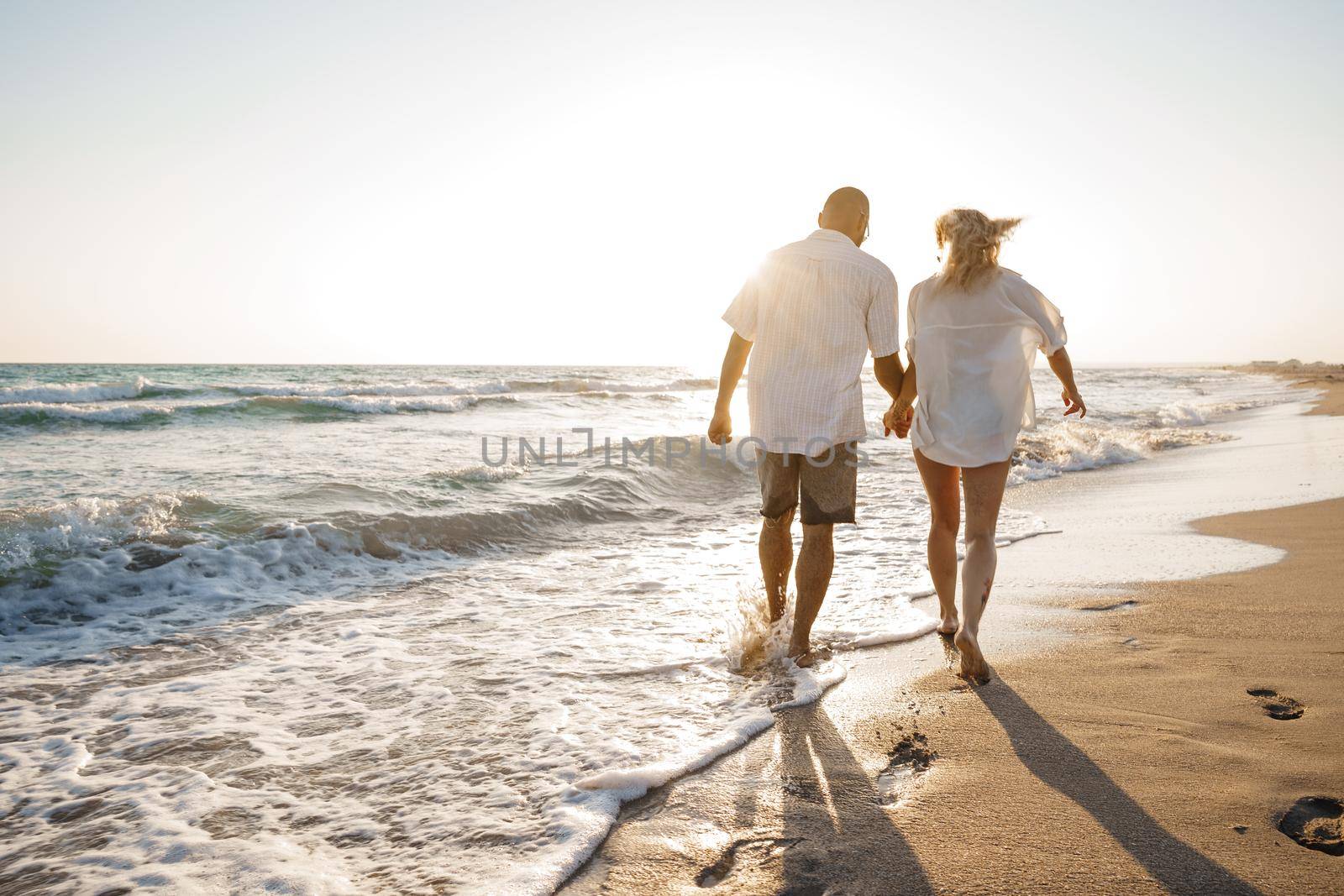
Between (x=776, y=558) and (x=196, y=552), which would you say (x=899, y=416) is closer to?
(x=776, y=558)

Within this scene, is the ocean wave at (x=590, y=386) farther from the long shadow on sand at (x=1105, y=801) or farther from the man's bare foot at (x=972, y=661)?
the long shadow on sand at (x=1105, y=801)

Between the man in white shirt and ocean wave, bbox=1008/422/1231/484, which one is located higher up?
the man in white shirt

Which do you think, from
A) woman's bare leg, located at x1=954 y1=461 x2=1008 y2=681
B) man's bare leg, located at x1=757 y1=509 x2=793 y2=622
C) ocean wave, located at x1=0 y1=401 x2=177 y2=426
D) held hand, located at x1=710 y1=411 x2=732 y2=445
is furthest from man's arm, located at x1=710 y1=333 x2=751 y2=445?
ocean wave, located at x1=0 y1=401 x2=177 y2=426

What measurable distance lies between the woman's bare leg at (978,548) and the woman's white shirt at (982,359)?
99 millimetres

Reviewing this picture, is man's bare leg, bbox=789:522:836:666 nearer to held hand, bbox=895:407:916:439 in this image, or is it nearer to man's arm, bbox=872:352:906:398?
held hand, bbox=895:407:916:439

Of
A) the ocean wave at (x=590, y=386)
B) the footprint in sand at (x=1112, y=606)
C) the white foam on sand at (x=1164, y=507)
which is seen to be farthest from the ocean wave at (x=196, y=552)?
the ocean wave at (x=590, y=386)

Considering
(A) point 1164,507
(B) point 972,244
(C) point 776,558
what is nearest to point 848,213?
(B) point 972,244

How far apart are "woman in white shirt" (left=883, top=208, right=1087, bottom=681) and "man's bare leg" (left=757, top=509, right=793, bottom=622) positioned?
716 mm

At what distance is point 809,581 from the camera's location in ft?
10.8

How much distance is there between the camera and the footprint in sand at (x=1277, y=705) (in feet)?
8.13

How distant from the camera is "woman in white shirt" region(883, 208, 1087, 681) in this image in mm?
3070

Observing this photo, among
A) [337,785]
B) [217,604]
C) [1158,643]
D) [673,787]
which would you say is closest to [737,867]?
[673,787]

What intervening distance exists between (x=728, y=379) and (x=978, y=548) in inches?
50.0

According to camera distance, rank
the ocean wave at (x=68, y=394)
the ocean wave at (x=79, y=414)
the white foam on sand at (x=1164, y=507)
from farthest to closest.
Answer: the ocean wave at (x=68, y=394)
the ocean wave at (x=79, y=414)
the white foam on sand at (x=1164, y=507)
